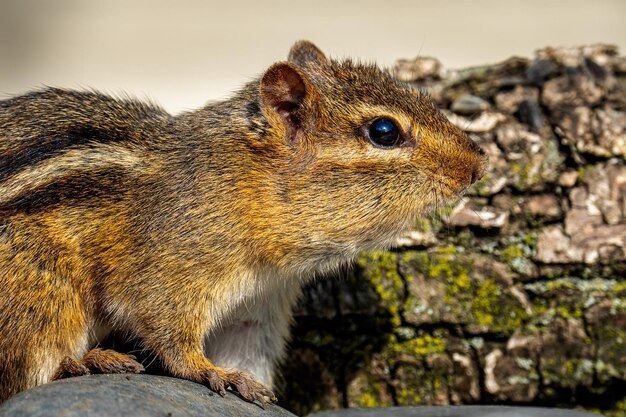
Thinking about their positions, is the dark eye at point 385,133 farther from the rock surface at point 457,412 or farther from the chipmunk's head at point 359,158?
the rock surface at point 457,412

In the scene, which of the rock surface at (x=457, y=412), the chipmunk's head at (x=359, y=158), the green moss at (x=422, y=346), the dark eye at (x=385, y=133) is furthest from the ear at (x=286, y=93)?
the green moss at (x=422, y=346)

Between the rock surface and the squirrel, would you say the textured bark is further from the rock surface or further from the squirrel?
the squirrel

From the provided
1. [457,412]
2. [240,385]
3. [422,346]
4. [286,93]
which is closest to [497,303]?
[422,346]

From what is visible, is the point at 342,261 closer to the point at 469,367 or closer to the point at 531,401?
the point at 469,367

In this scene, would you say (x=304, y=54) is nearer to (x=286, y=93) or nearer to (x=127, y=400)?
(x=286, y=93)

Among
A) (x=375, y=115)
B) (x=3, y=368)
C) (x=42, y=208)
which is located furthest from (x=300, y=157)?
(x=3, y=368)
